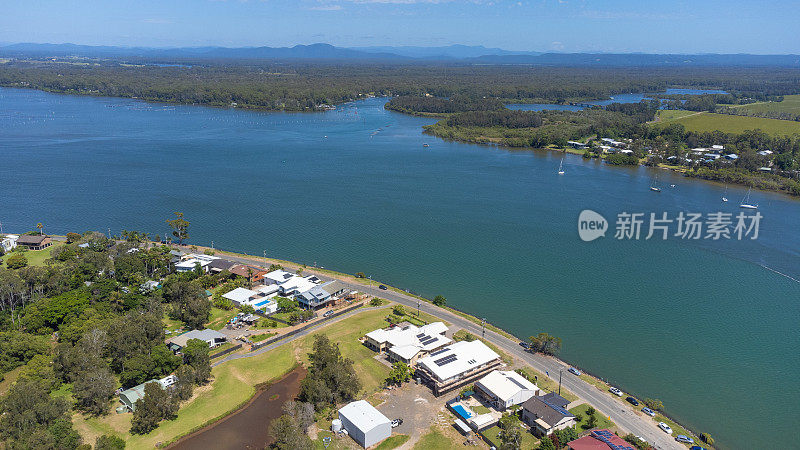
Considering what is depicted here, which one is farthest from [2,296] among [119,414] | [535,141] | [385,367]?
[535,141]

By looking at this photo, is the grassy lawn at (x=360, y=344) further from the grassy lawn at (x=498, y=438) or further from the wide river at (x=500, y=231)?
the wide river at (x=500, y=231)

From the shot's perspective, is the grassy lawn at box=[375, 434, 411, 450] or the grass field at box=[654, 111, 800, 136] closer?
the grassy lawn at box=[375, 434, 411, 450]

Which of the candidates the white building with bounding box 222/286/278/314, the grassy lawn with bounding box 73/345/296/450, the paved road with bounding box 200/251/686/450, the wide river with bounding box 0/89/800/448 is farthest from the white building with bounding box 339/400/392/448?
the wide river with bounding box 0/89/800/448

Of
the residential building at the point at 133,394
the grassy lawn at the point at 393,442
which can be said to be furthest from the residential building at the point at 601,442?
the residential building at the point at 133,394

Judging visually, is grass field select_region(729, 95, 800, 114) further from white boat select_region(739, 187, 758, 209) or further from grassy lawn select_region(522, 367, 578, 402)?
grassy lawn select_region(522, 367, 578, 402)

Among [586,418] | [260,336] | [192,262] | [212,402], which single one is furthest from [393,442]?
[192,262]

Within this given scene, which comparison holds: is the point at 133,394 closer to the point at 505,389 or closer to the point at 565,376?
the point at 505,389
